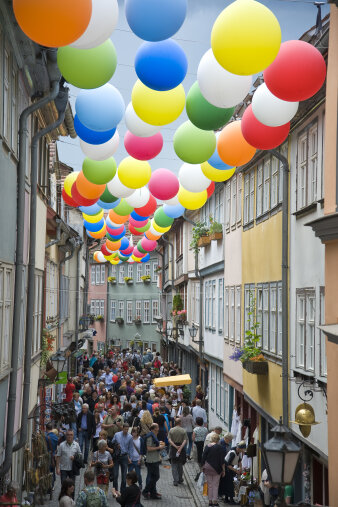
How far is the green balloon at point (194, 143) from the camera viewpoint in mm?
11133

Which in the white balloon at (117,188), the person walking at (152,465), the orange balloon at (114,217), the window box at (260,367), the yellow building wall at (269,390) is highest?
the white balloon at (117,188)

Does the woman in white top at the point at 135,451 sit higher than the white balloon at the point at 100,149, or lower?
lower

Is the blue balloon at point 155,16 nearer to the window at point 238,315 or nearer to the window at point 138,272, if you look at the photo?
the window at point 238,315

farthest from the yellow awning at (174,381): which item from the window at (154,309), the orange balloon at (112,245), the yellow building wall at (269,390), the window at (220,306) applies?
the window at (154,309)

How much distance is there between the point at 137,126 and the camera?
35.9ft

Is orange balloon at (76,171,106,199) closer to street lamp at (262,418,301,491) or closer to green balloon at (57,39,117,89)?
green balloon at (57,39,117,89)

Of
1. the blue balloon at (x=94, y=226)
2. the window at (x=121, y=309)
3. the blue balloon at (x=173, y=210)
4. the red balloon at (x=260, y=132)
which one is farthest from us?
the window at (x=121, y=309)

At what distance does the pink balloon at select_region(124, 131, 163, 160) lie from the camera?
11.8 m

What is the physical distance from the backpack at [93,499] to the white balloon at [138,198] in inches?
260

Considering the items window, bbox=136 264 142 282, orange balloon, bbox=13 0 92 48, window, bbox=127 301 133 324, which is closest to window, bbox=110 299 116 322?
window, bbox=127 301 133 324

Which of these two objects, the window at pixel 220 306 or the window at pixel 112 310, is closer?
the window at pixel 220 306

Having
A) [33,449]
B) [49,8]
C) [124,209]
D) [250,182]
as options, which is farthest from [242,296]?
[49,8]

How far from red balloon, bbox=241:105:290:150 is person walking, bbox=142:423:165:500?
8326 millimetres

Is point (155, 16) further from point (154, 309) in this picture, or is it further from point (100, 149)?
point (154, 309)
